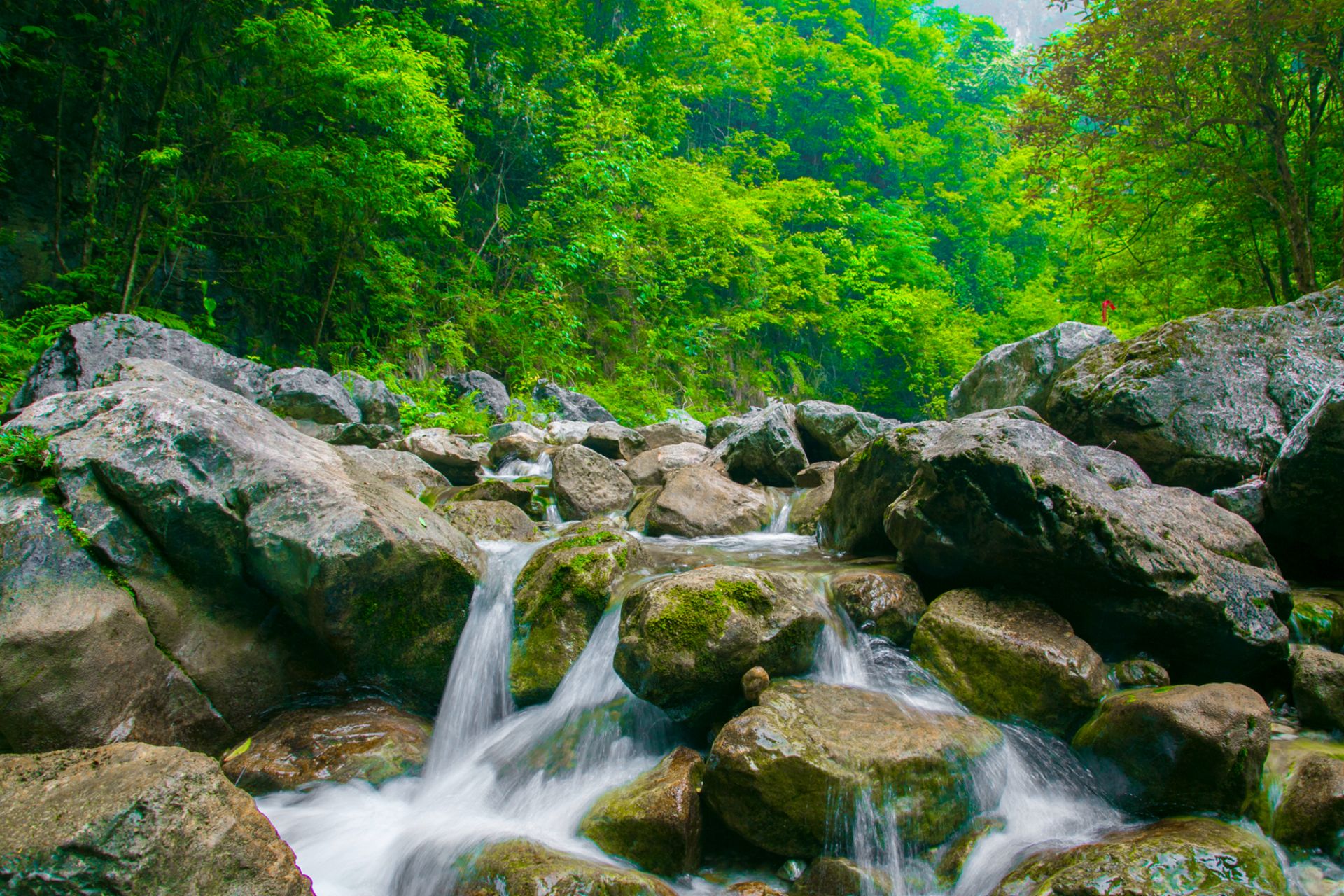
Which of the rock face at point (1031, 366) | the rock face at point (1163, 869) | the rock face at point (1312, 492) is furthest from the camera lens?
the rock face at point (1031, 366)

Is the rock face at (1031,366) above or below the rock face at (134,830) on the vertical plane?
above

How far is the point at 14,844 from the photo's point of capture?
7.34 ft

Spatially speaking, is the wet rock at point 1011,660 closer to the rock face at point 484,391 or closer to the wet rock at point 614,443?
the wet rock at point 614,443

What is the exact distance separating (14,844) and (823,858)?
3.02m

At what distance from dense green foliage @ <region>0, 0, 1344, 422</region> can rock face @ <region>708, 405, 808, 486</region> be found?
18.3 ft

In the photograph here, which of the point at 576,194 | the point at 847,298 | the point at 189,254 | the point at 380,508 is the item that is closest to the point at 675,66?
the point at 576,194

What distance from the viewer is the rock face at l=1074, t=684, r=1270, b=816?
308 centimetres

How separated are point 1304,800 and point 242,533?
5.64 metres

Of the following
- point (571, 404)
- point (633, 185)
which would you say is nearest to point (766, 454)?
point (571, 404)

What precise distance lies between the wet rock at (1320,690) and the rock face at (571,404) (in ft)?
38.7

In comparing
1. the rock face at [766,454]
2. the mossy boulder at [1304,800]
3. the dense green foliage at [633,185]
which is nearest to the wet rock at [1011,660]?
the mossy boulder at [1304,800]

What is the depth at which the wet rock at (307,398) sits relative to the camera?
9656 millimetres

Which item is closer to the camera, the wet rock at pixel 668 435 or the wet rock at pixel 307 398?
the wet rock at pixel 307 398

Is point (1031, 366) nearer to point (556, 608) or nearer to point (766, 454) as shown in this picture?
point (766, 454)
